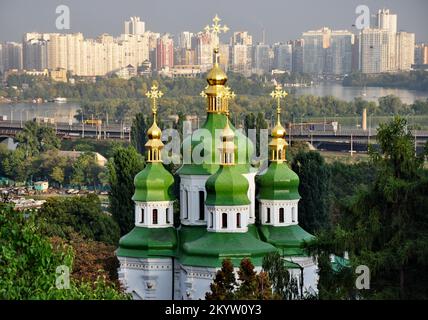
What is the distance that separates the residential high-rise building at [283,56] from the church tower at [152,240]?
65.8 feet

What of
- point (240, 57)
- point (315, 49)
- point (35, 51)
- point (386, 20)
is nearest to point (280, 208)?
point (386, 20)

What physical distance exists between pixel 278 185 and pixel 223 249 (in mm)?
850

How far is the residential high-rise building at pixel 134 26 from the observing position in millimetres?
26016

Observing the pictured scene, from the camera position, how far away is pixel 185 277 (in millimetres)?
9297

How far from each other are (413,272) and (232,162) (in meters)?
1.96

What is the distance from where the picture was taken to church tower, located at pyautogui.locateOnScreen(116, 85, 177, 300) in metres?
9.57

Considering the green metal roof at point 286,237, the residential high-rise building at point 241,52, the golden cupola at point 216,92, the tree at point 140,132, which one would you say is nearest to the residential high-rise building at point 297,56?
the residential high-rise building at point 241,52

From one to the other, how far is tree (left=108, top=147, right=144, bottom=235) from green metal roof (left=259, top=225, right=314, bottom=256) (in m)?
2.79

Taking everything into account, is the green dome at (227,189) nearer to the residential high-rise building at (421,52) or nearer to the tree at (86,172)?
the tree at (86,172)

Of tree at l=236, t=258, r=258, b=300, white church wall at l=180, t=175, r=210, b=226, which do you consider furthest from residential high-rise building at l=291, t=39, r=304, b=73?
tree at l=236, t=258, r=258, b=300

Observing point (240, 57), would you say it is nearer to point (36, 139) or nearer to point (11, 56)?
point (36, 139)

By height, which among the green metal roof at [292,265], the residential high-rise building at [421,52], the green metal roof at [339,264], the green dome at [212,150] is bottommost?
the green metal roof at [292,265]
